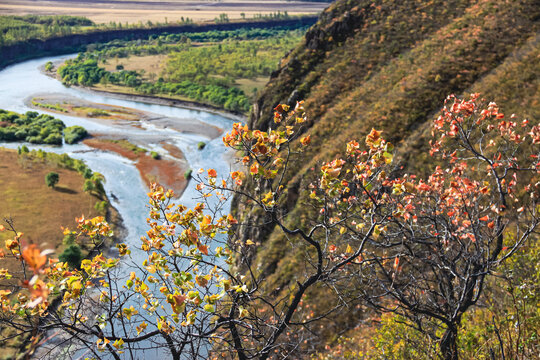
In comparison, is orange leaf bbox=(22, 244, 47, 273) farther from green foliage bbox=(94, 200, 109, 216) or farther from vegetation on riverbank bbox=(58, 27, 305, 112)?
vegetation on riverbank bbox=(58, 27, 305, 112)

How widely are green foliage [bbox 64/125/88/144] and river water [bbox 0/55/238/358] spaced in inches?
109

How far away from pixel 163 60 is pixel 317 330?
186 meters

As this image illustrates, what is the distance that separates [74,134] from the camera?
8938 centimetres

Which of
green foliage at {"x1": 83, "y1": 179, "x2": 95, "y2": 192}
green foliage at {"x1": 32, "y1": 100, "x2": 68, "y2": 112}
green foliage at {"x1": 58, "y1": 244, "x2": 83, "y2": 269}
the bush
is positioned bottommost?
green foliage at {"x1": 58, "y1": 244, "x2": 83, "y2": 269}

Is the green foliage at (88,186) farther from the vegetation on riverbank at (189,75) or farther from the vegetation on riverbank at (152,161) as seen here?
the vegetation on riverbank at (189,75)

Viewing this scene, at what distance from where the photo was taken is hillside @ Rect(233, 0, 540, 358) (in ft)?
108

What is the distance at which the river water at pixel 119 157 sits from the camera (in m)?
60.9

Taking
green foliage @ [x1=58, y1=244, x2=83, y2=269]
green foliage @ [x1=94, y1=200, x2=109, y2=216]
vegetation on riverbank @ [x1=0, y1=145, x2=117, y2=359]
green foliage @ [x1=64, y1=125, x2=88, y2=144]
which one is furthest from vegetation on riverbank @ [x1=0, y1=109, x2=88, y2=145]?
green foliage @ [x1=58, y1=244, x2=83, y2=269]

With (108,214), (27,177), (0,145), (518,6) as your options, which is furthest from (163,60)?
(518,6)

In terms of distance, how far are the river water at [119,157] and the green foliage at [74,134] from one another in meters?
2.76

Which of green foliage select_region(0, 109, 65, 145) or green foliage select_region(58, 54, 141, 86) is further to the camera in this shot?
green foliage select_region(58, 54, 141, 86)

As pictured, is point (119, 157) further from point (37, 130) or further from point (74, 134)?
point (37, 130)

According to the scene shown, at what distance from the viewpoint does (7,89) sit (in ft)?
429

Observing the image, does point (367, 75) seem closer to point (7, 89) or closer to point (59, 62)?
point (7, 89)
